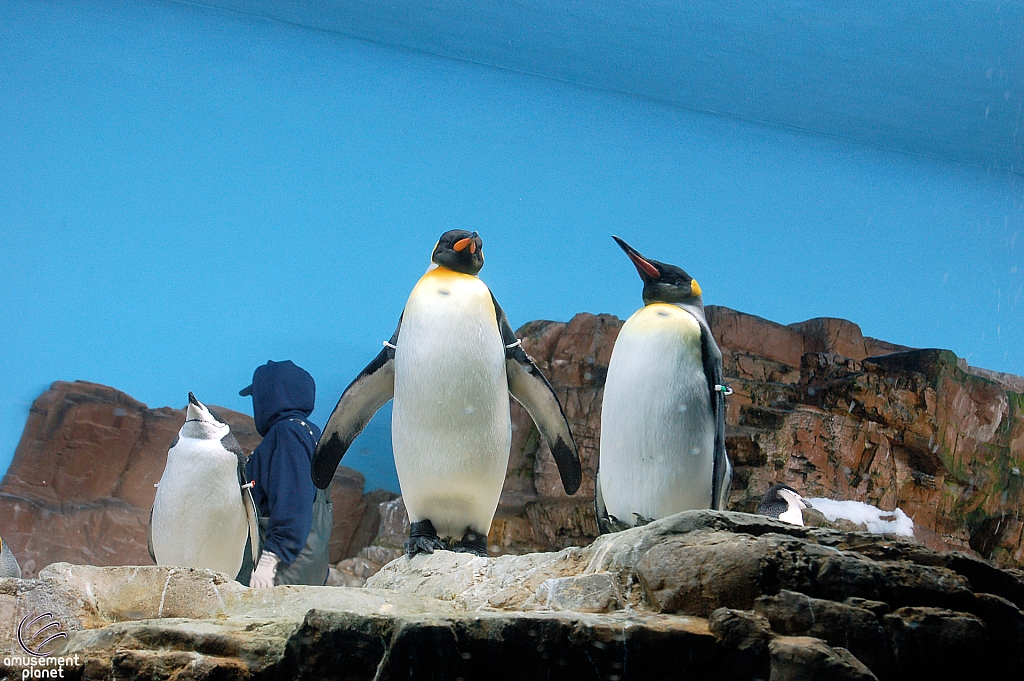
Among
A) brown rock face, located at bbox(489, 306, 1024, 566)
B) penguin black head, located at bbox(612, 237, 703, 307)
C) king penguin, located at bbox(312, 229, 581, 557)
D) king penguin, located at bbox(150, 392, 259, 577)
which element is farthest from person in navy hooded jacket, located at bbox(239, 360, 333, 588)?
penguin black head, located at bbox(612, 237, 703, 307)

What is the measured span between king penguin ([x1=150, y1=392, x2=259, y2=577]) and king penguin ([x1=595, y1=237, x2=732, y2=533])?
4.09 feet

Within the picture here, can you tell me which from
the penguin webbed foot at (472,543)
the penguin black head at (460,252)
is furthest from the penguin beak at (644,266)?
the penguin webbed foot at (472,543)

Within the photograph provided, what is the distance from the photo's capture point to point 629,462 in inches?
103

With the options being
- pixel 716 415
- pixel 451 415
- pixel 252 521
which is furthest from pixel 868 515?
pixel 252 521

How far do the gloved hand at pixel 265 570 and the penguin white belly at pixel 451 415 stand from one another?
0.63 metres

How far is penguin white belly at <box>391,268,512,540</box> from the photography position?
2.60 meters

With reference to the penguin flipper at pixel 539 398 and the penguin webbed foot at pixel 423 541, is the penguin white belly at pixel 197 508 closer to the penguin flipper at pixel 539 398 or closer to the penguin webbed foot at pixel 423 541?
the penguin webbed foot at pixel 423 541

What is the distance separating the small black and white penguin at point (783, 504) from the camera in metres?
4.00

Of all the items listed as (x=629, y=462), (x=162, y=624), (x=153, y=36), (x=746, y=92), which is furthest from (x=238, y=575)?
(x=746, y=92)

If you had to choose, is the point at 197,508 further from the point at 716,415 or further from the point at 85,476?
the point at 716,415

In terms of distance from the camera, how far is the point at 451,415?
8.53ft

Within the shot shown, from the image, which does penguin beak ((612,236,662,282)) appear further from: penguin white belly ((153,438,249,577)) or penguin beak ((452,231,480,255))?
penguin white belly ((153,438,249,577))

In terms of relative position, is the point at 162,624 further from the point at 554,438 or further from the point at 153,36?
the point at 153,36

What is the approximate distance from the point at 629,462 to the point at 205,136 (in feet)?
8.55
